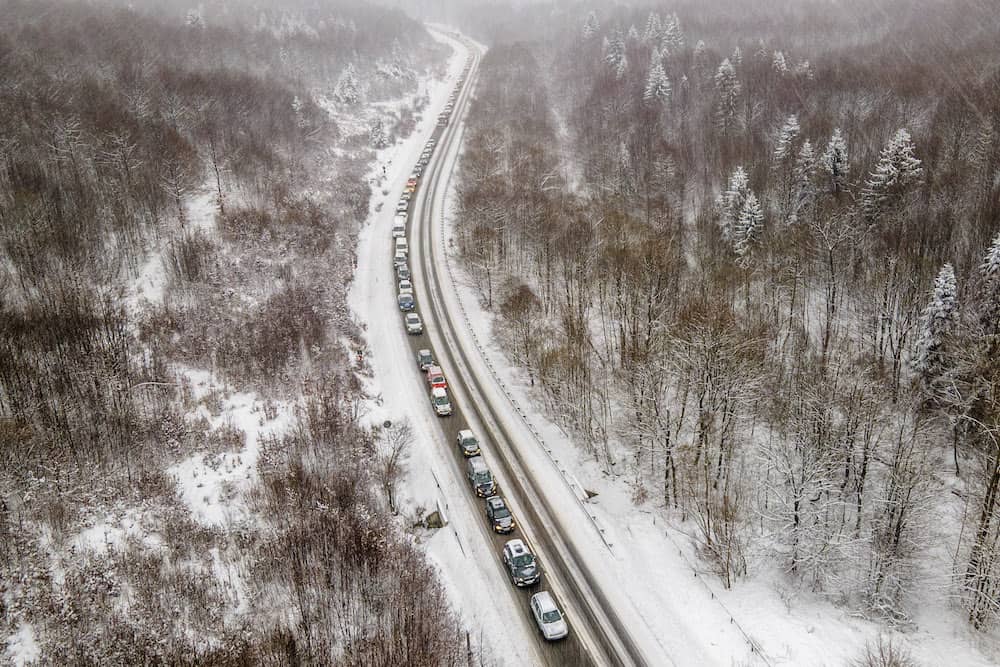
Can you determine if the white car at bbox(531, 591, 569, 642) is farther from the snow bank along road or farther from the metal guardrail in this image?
the metal guardrail

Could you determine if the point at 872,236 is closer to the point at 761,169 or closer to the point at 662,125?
the point at 761,169

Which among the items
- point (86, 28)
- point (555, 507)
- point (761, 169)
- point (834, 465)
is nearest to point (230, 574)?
point (555, 507)

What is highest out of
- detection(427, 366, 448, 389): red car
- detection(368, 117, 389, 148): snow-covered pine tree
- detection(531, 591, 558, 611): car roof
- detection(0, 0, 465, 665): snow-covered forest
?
detection(368, 117, 389, 148): snow-covered pine tree

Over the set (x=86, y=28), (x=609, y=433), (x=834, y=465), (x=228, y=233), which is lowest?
(x=609, y=433)

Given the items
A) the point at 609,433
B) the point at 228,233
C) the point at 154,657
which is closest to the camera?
the point at 154,657

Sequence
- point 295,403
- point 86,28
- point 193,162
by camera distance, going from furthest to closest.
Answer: point 86,28 < point 193,162 < point 295,403

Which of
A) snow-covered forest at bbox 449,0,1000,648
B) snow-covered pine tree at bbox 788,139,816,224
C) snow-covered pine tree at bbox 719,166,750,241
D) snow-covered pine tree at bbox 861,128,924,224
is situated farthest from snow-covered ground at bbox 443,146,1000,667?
snow-covered pine tree at bbox 788,139,816,224
